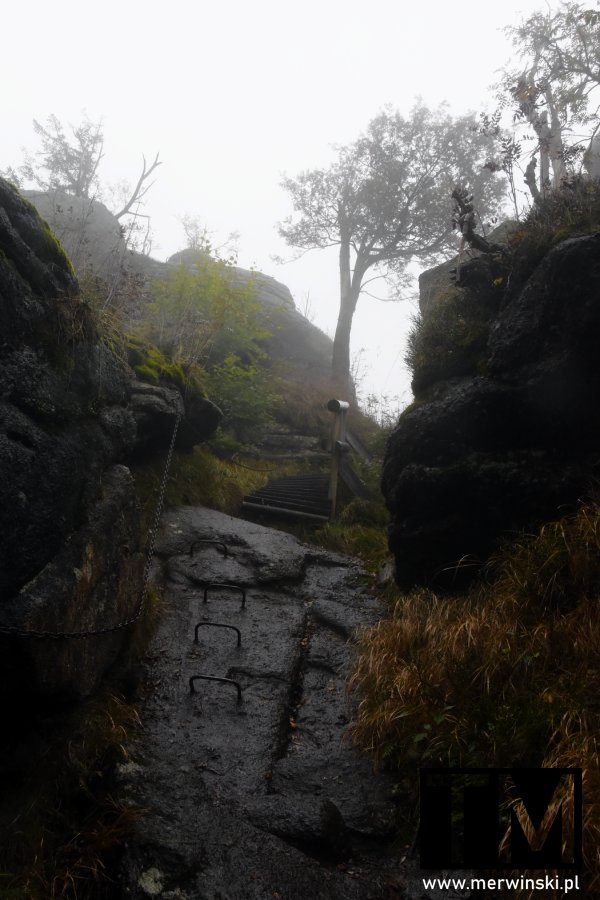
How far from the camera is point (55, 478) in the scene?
384 cm

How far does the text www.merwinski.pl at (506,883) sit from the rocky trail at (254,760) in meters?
0.22

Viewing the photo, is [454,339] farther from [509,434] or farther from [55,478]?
[55,478]

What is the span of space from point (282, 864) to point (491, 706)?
1596mm

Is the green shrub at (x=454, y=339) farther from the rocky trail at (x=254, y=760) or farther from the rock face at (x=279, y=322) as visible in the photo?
the rock face at (x=279, y=322)

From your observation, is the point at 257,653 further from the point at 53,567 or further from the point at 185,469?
the point at 185,469

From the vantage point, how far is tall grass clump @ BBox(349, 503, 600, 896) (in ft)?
10.9

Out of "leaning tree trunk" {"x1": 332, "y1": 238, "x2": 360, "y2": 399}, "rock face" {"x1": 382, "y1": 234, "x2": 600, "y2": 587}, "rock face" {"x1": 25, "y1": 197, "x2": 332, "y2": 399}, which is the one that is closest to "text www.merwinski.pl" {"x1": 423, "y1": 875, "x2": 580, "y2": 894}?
"rock face" {"x1": 382, "y1": 234, "x2": 600, "y2": 587}

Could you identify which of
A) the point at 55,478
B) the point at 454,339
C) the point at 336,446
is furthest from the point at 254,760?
the point at 336,446

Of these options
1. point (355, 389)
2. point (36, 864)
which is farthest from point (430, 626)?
point (355, 389)

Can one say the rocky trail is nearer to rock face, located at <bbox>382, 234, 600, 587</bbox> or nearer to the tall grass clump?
the tall grass clump

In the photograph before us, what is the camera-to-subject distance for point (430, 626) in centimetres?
461

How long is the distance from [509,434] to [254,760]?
3.53 m
